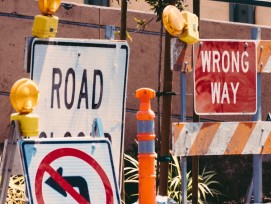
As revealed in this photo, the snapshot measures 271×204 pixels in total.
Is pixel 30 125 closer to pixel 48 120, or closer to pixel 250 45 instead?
pixel 48 120

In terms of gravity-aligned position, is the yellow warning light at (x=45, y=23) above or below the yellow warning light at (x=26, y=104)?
above

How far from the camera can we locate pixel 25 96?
251 inches

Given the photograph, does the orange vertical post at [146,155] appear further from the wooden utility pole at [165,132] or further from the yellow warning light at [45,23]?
the yellow warning light at [45,23]

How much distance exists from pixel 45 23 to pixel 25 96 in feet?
2.72

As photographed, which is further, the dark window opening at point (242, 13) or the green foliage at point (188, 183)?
the dark window opening at point (242, 13)

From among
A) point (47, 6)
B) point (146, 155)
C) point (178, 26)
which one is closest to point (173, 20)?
point (178, 26)

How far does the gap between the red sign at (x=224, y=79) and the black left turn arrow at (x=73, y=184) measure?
2303mm

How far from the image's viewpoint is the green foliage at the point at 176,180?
11.6 m

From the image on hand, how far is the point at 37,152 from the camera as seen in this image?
20.5 ft

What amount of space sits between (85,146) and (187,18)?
8.17ft

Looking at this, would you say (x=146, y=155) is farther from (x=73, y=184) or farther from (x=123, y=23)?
(x=123, y=23)

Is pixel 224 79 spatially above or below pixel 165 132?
above

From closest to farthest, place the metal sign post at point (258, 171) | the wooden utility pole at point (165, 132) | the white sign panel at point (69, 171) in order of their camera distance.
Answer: the white sign panel at point (69, 171), the metal sign post at point (258, 171), the wooden utility pole at point (165, 132)

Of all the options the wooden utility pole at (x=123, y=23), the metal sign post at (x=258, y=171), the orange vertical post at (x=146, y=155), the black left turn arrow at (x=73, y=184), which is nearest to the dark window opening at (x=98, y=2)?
the wooden utility pole at (x=123, y=23)
